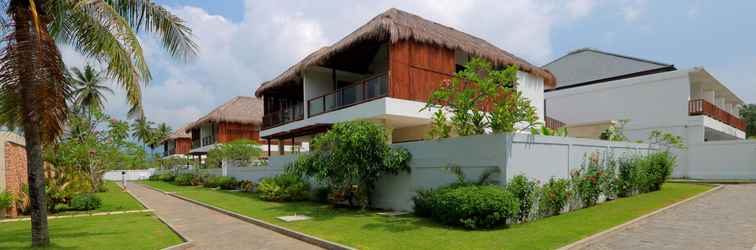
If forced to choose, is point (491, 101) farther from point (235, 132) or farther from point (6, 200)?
point (235, 132)

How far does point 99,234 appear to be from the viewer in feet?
28.6

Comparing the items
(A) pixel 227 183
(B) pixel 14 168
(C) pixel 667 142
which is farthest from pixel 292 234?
(C) pixel 667 142

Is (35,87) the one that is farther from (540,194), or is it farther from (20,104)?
(540,194)

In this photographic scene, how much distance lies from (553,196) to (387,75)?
631 cm

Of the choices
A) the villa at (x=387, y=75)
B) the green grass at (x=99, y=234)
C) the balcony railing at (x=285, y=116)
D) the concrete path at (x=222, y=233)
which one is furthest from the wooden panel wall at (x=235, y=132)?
the green grass at (x=99, y=234)

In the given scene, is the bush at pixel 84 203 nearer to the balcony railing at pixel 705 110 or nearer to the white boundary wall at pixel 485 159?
the white boundary wall at pixel 485 159

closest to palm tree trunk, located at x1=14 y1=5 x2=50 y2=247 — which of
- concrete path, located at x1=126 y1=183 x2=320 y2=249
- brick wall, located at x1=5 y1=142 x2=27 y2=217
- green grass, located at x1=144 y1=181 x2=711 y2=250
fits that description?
concrete path, located at x1=126 y1=183 x2=320 y2=249

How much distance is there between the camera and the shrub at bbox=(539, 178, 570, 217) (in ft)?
28.7

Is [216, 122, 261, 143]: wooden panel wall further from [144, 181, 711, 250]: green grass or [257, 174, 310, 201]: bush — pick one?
[144, 181, 711, 250]: green grass

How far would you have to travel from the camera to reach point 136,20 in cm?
834

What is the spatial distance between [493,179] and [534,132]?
168 centimetres

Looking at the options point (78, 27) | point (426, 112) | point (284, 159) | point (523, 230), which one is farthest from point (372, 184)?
point (78, 27)

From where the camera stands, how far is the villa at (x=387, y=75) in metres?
13.1

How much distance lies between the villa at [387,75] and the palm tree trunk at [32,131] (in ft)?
27.5
